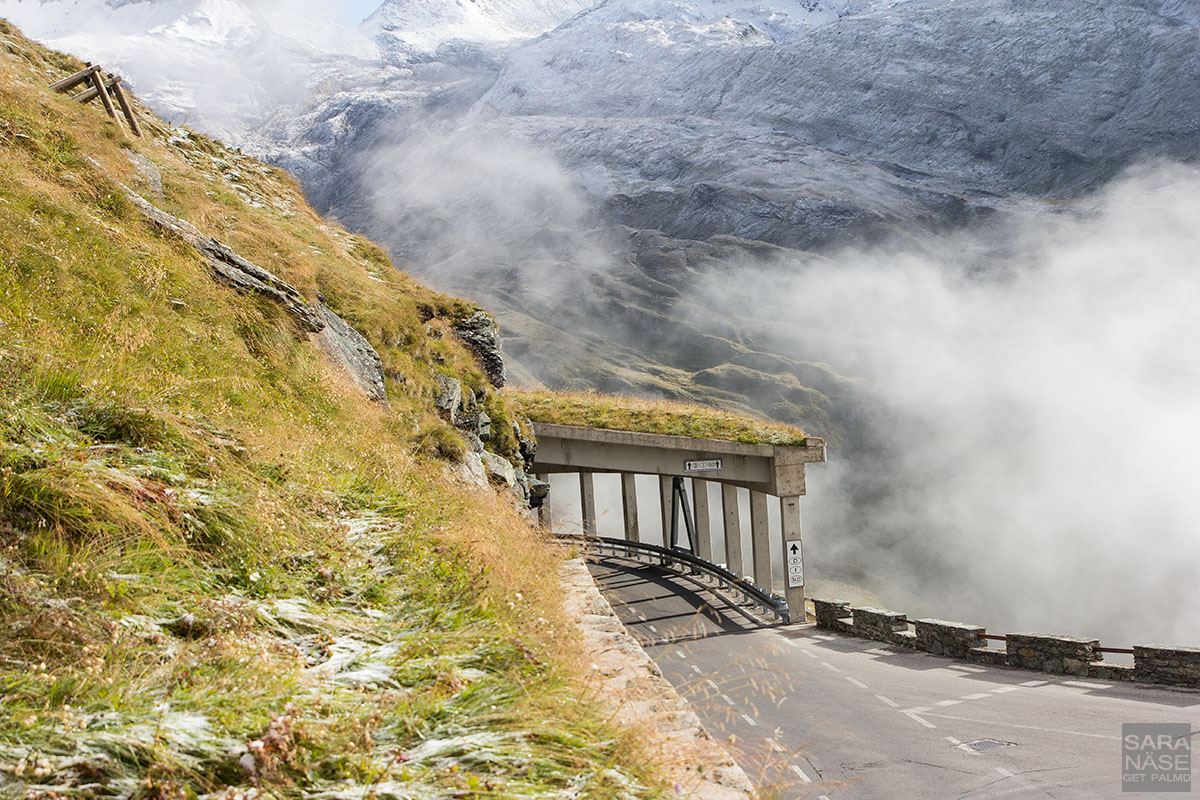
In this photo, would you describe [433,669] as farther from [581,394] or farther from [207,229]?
[581,394]

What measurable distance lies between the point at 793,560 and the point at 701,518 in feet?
47.5

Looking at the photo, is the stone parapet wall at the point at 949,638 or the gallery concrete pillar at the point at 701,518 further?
the gallery concrete pillar at the point at 701,518

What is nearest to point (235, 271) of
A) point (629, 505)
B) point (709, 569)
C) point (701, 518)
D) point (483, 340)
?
point (483, 340)

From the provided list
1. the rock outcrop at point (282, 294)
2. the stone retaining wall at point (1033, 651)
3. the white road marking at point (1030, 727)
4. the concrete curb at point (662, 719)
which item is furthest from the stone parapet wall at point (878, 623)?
the concrete curb at point (662, 719)

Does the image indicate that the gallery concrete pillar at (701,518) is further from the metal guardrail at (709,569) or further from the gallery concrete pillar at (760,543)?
the gallery concrete pillar at (760,543)

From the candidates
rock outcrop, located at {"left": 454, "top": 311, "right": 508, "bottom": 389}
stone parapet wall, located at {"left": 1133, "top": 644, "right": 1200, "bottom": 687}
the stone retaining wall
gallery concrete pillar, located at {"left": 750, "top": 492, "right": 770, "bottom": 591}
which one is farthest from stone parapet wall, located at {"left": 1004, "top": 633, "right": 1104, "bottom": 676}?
gallery concrete pillar, located at {"left": 750, "top": 492, "right": 770, "bottom": 591}

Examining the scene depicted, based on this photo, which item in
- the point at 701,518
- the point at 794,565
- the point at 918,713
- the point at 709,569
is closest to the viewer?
the point at 918,713

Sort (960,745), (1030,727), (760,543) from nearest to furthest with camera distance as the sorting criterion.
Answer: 1. (960,745)
2. (1030,727)
3. (760,543)

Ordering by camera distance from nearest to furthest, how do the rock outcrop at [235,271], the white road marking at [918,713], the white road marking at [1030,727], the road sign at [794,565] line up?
1. the rock outcrop at [235,271]
2. the white road marking at [1030,727]
3. the white road marking at [918,713]
4. the road sign at [794,565]

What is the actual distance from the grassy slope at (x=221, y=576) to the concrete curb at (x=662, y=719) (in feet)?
1.21

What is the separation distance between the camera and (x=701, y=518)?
4116 cm

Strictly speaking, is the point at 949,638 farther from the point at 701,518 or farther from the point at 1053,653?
the point at 701,518

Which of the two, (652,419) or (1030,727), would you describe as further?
(652,419)

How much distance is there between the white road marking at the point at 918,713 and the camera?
11772 millimetres
